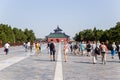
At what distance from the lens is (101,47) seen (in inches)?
957

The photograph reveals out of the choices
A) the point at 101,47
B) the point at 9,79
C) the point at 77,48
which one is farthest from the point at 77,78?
the point at 77,48

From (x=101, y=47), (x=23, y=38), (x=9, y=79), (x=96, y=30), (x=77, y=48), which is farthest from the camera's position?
(x=23, y=38)

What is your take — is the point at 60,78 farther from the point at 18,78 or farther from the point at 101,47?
the point at 101,47

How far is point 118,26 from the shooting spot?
64.1 metres

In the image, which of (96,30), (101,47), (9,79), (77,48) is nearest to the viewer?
(9,79)

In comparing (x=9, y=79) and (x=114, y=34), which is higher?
(x=114, y=34)

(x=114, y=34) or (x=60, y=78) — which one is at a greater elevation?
(x=114, y=34)

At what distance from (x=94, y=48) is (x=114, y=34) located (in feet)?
122

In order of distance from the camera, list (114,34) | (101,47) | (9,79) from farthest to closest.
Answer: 1. (114,34)
2. (101,47)
3. (9,79)

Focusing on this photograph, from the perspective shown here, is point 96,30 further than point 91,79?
Yes

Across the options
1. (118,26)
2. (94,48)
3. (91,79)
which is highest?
(118,26)

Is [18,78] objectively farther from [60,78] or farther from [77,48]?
[77,48]

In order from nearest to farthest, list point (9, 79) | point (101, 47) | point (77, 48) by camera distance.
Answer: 1. point (9, 79)
2. point (101, 47)
3. point (77, 48)

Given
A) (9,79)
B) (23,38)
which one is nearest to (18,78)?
(9,79)
